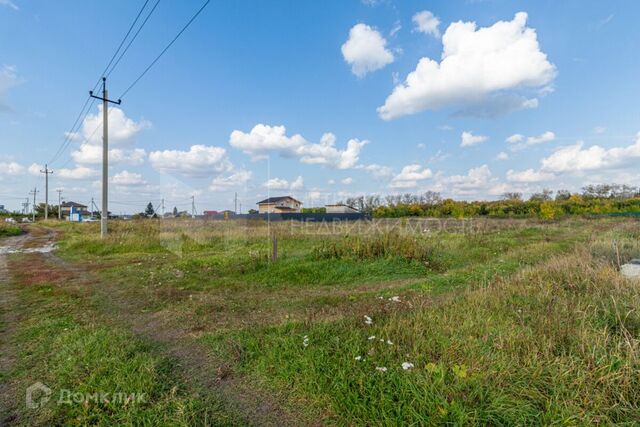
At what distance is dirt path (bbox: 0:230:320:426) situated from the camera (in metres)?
2.10

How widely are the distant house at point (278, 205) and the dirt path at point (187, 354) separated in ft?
130

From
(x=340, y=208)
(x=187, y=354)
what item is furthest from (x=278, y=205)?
(x=187, y=354)

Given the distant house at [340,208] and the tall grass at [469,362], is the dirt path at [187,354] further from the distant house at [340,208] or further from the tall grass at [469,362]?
the distant house at [340,208]

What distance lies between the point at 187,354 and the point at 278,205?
4832cm

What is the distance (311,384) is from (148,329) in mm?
2636

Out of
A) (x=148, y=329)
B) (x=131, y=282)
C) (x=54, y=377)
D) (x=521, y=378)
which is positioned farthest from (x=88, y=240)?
(x=521, y=378)

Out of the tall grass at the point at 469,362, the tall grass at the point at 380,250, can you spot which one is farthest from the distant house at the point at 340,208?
the tall grass at the point at 469,362

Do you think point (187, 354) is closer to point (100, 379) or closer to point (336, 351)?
point (100, 379)

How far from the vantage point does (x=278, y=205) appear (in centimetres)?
5078

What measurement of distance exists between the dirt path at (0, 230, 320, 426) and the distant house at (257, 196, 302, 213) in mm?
39474

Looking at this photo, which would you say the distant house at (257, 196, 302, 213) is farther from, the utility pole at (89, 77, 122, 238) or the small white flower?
the small white flower

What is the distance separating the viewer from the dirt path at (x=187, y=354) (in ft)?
6.88

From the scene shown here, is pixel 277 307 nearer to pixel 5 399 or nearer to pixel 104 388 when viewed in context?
pixel 104 388

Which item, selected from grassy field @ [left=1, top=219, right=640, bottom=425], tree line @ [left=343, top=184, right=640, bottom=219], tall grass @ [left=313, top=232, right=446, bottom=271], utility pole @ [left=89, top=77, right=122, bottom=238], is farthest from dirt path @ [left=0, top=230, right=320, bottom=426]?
tree line @ [left=343, top=184, right=640, bottom=219]
